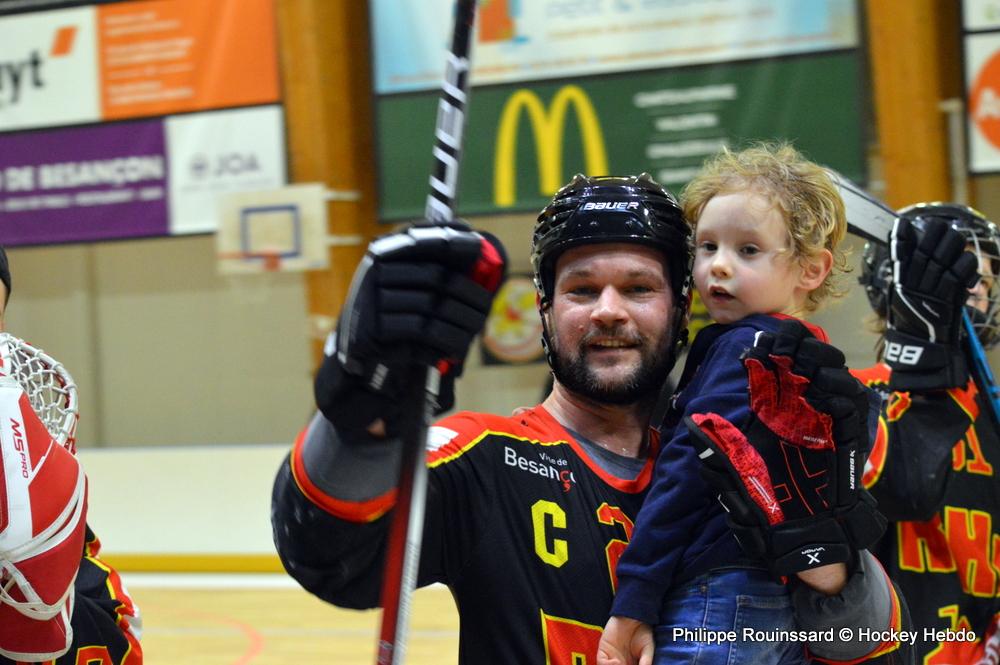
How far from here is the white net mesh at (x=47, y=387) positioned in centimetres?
226

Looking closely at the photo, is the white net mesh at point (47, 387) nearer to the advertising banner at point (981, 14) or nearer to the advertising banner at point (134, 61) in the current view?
the advertising banner at point (981, 14)

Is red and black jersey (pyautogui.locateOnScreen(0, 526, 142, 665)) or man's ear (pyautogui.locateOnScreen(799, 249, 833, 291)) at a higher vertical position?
man's ear (pyautogui.locateOnScreen(799, 249, 833, 291))

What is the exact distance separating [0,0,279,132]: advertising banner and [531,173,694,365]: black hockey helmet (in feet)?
20.6

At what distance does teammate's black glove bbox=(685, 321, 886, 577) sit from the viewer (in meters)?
→ 1.79

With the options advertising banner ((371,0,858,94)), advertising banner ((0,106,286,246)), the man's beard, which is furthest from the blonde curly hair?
advertising banner ((0,106,286,246))

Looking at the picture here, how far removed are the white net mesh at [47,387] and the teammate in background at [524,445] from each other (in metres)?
0.79

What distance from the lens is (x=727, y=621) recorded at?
1.85 m

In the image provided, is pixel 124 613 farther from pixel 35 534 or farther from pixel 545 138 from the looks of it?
pixel 545 138

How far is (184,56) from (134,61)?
39 centimetres

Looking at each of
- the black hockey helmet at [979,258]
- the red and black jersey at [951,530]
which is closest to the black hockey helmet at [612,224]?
the red and black jersey at [951,530]

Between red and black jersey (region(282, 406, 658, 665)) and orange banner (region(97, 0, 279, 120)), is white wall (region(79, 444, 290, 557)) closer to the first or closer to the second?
orange banner (region(97, 0, 279, 120))

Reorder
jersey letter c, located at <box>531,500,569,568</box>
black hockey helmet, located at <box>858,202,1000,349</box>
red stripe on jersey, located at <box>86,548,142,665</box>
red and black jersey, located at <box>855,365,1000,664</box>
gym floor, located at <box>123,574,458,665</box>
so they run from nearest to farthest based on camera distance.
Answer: jersey letter c, located at <box>531,500,569,568</box>, red stripe on jersey, located at <box>86,548,142,665</box>, red and black jersey, located at <box>855,365,1000,664</box>, black hockey helmet, located at <box>858,202,1000,349</box>, gym floor, located at <box>123,574,458,665</box>

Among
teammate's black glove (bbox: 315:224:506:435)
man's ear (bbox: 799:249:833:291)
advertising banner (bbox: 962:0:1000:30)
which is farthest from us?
advertising banner (bbox: 962:0:1000:30)

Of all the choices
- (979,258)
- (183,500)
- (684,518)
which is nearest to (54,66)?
(183,500)
